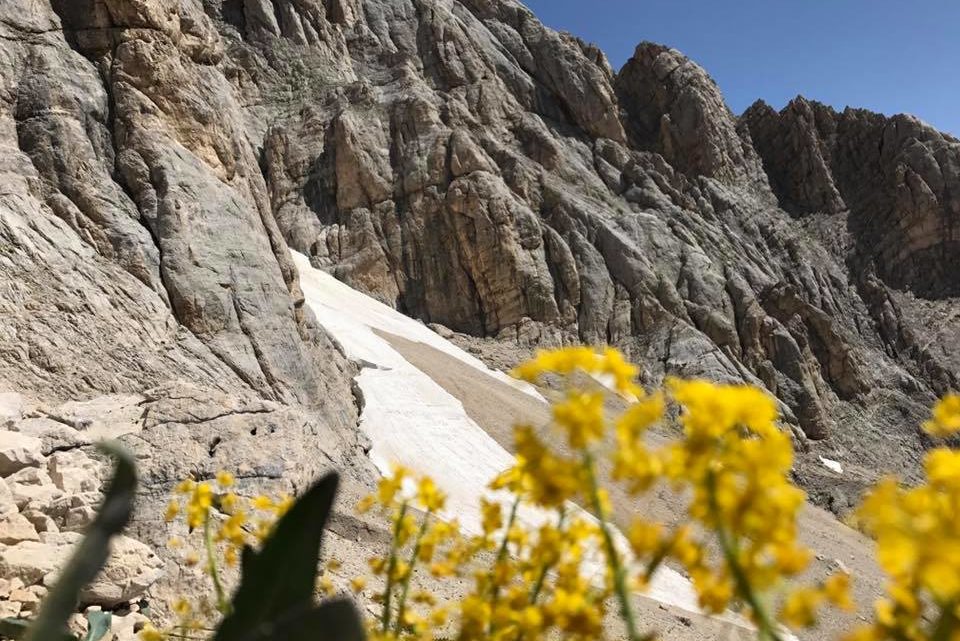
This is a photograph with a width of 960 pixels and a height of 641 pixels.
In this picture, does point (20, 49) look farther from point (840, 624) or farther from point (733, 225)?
point (733, 225)

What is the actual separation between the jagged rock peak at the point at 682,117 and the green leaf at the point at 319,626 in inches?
2776

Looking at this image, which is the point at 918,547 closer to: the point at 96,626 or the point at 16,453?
the point at 96,626

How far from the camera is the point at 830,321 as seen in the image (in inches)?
2186

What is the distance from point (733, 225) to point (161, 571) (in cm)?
6487

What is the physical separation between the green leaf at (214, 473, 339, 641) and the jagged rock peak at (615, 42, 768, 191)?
70111 mm

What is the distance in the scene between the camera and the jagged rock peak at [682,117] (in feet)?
220

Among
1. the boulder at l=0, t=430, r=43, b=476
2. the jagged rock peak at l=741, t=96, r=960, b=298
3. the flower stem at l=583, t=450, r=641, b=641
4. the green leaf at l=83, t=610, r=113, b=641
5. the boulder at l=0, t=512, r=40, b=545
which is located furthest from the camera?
the jagged rock peak at l=741, t=96, r=960, b=298

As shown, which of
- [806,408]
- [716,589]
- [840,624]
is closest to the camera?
[716,589]

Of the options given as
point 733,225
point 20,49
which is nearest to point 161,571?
point 20,49

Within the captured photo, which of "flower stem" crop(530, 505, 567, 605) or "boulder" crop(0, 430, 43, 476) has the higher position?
"flower stem" crop(530, 505, 567, 605)

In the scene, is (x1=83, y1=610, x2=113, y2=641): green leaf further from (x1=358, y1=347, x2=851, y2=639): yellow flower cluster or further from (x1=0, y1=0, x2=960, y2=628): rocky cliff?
(x1=0, y1=0, x2=960, y2=628): rocky cliff

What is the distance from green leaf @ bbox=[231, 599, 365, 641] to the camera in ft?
4.74

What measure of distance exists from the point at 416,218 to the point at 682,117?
33.7 metres

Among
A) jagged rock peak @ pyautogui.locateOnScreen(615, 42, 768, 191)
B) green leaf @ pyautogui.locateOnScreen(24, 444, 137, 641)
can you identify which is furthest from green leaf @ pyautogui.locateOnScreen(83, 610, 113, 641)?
jagged rock peak @ pyautogui.locateOnScreen(615, 42, 768, 191)
